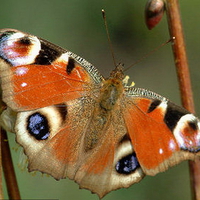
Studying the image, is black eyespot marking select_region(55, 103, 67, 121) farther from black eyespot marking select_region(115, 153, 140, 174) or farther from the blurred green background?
the blurred green background

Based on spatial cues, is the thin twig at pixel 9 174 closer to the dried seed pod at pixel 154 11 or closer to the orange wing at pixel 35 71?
the orange wing at pixel 35 71

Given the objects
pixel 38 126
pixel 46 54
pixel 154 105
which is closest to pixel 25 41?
pixel 46 54

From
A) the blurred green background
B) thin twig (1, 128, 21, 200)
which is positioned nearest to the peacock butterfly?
thin twig (1, 128, 21, 200)

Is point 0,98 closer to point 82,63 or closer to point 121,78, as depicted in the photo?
point 82,63

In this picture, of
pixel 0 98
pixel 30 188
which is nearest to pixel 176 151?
pixel 0 98

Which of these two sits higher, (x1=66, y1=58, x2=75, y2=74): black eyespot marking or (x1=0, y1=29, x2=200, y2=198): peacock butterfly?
(x1=66, y1=58, x2=75, y2=74): black eyespot marking

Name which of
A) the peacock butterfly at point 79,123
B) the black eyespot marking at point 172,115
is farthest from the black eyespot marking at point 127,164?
the black eyespot marking at point 172,115
